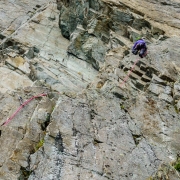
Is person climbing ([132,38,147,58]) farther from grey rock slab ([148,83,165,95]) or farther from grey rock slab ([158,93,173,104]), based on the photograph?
grey rock slab ([158,93,173,104])

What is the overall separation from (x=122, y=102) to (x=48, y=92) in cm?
537

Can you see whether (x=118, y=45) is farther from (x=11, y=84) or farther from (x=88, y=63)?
(x=11, y=84)

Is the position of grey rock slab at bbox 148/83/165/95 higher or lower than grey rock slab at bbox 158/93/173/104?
lower

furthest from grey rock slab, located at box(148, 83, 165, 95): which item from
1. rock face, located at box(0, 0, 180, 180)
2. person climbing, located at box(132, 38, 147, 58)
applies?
person climbing, located at box(132, 38, 147, 58)

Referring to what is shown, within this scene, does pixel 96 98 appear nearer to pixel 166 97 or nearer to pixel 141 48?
pixel 166 97

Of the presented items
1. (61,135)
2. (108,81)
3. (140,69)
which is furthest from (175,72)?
(61,135)

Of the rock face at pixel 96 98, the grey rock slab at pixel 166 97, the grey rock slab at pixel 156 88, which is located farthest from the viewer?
the grey rock slab at pixel 156 88

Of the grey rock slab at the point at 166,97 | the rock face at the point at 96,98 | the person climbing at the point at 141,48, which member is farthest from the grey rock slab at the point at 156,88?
the person climbing at the point at 141,48

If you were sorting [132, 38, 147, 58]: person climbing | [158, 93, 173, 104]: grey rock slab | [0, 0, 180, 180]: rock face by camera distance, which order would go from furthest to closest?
[132, 38, 147, 58]: person climbing < [158, 93, 173, 104]: grey rock slab < [0, 0, 180, 180]: rock face

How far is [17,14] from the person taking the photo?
42.8m

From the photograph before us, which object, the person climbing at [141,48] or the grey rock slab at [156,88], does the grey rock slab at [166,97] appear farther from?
the person climbing at [141,48]

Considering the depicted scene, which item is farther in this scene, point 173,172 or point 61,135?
point 61,135

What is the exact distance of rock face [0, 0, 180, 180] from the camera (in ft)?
43.9

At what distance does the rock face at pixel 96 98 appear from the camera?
13367 mm
